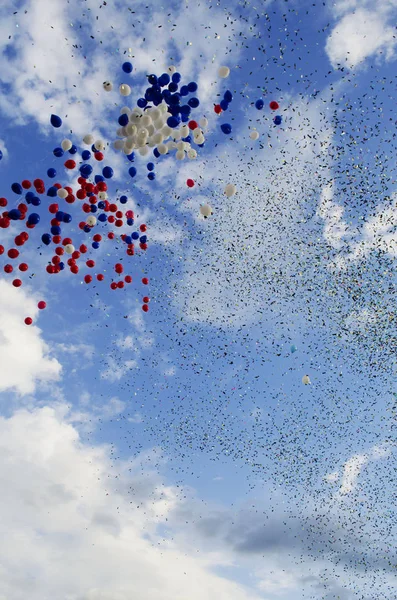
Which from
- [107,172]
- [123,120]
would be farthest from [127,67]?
[107,172]

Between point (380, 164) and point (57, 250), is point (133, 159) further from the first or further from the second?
point (380, 164)

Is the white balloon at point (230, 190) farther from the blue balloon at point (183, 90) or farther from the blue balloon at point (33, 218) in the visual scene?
the blue balloon at point (33, 218)

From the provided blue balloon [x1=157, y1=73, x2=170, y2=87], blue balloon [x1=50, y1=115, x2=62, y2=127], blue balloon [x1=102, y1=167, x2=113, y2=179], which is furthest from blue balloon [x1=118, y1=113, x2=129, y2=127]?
blue balloon [x1=50, y1=115, x2=62, y2=127]

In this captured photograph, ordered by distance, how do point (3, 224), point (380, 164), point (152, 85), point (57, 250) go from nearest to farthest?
point (152, 85) < point (3, 224) < point (57, 250) < point (380, 164)

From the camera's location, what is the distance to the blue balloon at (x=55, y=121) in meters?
14.1

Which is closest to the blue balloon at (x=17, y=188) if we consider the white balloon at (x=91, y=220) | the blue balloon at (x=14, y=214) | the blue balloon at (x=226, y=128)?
the blue balloon at (x=14, y=214)

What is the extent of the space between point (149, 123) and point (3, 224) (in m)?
5.00

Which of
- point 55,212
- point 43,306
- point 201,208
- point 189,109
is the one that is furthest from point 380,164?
point 43,306

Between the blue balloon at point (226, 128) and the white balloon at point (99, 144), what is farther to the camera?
the white balloon at point (99, 144)

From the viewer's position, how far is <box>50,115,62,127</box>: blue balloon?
1410 centimetres

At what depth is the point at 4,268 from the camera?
14.7 metres

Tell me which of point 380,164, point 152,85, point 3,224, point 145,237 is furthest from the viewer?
point 380,164

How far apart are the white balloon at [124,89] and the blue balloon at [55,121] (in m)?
1.96

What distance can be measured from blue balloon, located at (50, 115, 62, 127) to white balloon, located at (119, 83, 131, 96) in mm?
1959
